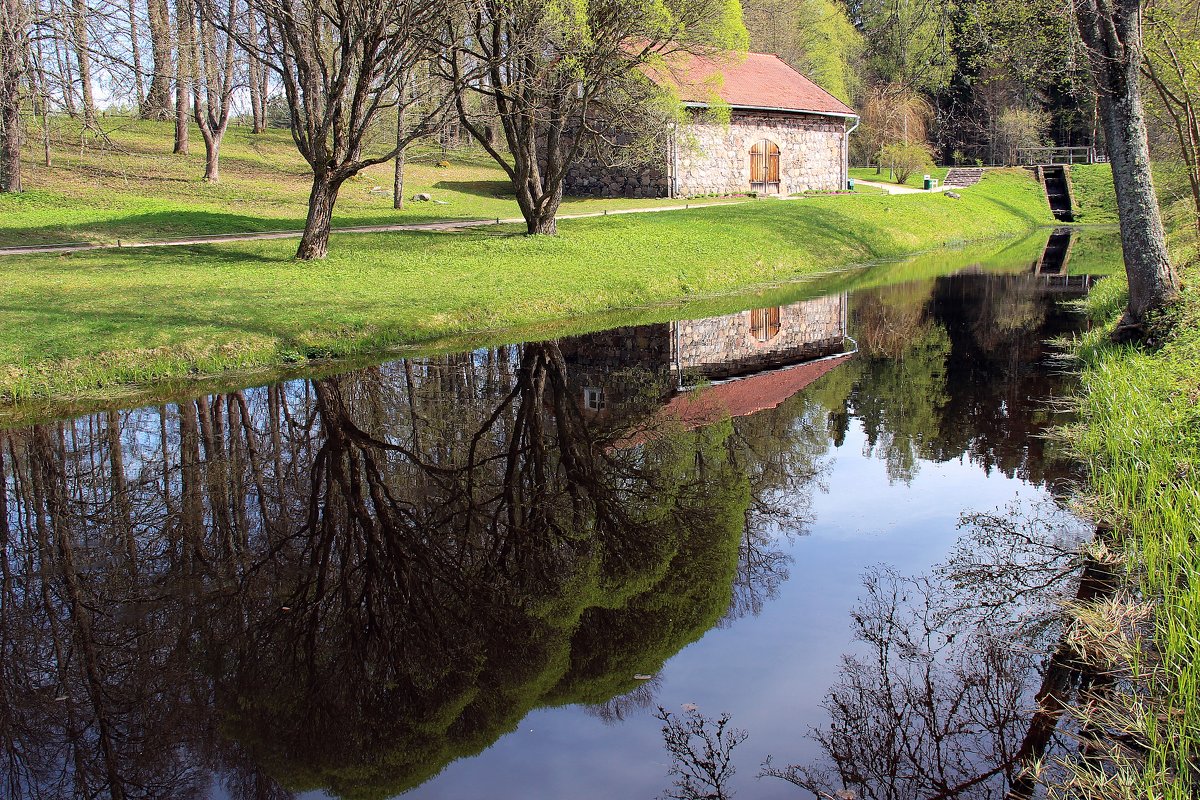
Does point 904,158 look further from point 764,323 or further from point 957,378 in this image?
point 957,378

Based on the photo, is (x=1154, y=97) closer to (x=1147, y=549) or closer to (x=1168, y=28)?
(x=1168, y=28)

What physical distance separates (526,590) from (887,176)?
50.6m

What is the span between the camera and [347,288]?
54.7ft

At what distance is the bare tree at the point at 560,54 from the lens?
1984 centimetres

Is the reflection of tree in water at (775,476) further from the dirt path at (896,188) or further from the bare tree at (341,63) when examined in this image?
the dirt path at (896,188)

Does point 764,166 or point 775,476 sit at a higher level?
point 764,166

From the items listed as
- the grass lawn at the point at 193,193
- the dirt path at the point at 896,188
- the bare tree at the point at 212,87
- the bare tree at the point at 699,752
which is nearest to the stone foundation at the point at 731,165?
the grass lawn at the point at 193,193

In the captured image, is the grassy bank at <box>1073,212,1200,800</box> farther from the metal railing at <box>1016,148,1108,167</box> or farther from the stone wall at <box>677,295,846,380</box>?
the metal railing at <box>1016,148,1108,167</box>

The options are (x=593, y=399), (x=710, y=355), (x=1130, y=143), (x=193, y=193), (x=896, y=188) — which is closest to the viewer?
(x=593, y=399)

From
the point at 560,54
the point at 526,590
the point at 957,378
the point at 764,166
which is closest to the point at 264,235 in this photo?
the point at 560,54

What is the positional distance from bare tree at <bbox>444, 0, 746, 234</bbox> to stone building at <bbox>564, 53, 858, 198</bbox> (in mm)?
11267

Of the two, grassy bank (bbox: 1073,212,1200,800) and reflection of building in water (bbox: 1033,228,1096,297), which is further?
reflection of building in water (bbox: 1033,228,1096,297)

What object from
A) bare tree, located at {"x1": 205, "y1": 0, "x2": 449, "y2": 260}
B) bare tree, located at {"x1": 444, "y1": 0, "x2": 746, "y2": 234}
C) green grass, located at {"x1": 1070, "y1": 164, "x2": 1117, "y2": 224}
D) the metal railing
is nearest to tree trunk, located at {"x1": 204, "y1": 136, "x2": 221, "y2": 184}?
bare tree, located at {"x1": 444, "y1": 0, "x2": 746, "y2": 234}

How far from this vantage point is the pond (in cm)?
484
